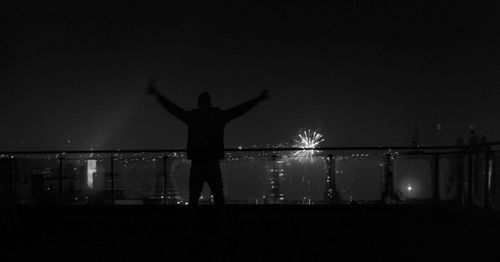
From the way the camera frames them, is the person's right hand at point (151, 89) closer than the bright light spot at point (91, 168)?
Yes

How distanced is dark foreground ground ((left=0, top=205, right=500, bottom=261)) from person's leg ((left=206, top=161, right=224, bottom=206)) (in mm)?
251

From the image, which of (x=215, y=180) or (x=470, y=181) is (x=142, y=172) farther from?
(x=470, y=181)

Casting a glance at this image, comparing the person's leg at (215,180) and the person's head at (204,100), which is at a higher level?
the person's head at (204,100)

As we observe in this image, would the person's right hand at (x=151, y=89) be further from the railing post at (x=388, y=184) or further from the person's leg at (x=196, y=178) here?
the railing post at (x=388, y=184)

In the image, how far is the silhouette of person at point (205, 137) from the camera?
5.89 metres

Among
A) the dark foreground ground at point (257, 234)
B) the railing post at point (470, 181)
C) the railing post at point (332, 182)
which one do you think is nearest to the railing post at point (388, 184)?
the railing post at point (332, 182)

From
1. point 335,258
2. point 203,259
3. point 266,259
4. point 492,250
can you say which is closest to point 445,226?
point 492,250

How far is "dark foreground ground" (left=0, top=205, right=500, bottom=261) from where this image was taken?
506cm

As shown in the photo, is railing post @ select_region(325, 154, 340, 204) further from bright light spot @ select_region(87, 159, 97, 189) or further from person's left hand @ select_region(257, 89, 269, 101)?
bright light spot @ select_region(87, 159, 97, 189)

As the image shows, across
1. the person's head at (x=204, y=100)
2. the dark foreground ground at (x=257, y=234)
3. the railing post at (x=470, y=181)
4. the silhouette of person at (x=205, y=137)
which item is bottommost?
the dark foreground ground at (x=257, y=234)

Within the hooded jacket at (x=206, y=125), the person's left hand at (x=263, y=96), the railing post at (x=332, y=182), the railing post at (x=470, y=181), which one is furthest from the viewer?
the railing post at (x=332, y=182)

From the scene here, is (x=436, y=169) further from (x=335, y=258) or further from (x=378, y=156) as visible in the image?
(x=335, y=258)

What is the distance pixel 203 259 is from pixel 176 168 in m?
5.26

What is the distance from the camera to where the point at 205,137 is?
19.3 ft
